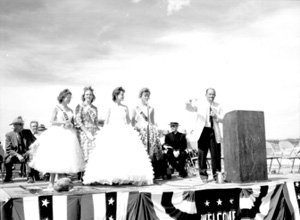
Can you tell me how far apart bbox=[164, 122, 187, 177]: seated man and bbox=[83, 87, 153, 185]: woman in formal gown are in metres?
1.90

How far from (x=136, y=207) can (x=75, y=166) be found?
147cm

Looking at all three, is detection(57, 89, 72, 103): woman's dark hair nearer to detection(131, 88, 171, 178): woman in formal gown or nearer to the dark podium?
detection(131, 88, 171, 178): woman in formal gown

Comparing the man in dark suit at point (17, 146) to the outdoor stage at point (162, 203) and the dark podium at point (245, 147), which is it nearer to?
the outdoor stage at point (162, 203)

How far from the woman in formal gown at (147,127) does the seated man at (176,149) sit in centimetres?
75

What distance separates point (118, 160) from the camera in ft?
17.4

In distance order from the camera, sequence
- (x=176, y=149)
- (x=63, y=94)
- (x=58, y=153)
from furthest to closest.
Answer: (x=176, y=149)
(x=63, y=94)
(x=58, y=153)

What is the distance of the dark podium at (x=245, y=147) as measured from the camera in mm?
5016

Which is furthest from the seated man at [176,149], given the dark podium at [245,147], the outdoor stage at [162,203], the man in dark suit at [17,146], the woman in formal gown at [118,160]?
the man in dark suit at [17,146]

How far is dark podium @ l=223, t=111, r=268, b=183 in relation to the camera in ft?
16.5

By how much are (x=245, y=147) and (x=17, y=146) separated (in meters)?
5.01

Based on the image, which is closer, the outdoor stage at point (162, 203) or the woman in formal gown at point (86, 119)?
the outdoor stage at point (162, 203)

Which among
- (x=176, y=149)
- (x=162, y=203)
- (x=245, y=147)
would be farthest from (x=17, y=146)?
(x=245, y=147)

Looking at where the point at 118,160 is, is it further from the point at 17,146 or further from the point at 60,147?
the point at 17,146

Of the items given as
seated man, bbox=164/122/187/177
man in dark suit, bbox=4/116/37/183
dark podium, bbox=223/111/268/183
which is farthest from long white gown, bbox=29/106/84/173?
seated man, bbox=164/122/187/177
